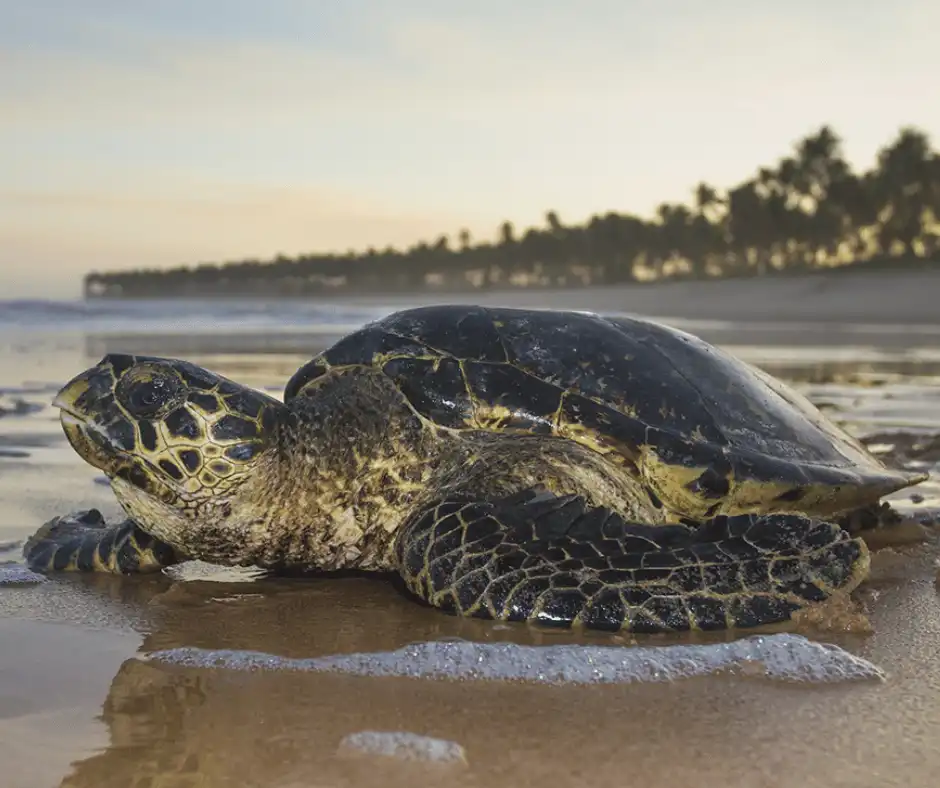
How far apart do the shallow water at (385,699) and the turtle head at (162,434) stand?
33 centimetres

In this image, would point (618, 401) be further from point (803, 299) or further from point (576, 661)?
point (803, 299)

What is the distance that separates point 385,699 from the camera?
2.14 meters

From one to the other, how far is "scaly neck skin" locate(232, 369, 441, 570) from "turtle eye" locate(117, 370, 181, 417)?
356mm

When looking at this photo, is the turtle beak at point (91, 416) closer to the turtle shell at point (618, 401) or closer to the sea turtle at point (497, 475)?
the sea turtle at point (497, 475)

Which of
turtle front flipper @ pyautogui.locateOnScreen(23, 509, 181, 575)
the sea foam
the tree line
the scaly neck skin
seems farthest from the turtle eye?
the tree line

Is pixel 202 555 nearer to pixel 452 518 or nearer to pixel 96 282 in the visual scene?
pixel 452 518

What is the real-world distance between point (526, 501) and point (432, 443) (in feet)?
1.58

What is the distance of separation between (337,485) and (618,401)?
1053mm

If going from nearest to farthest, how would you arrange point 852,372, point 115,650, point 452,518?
point 115,650 < point 452,518 < point 852,372

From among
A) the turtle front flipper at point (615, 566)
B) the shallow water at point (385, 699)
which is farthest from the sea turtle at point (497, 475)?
the shallow water at point (385, 699)

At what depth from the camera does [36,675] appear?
2246 mm

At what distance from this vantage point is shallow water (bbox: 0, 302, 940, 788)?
177 centimetres

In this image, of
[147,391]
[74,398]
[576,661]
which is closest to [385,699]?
[576,661]

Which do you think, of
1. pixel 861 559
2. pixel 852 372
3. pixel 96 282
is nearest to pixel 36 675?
pixel 861 559
